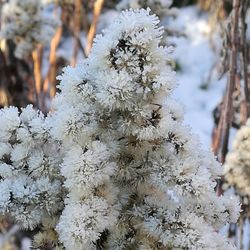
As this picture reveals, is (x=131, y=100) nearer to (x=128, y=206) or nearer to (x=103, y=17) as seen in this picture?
(x=128, y=206)

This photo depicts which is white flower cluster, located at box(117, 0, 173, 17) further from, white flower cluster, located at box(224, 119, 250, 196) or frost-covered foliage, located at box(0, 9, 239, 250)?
frost-covered foliage, located at box(0, 9, 239, 250)

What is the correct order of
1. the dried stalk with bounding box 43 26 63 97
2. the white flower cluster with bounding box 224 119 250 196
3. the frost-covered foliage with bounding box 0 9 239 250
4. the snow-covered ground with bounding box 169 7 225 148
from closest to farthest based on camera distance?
the frost-covered foliage with bounding box 0 9 239 250
the white flower cluster with bounding box 224 119 250 196
the dried stalk with bounding box 43 26 63 97
the snow-covered ground with bounding box 169 7 225 148

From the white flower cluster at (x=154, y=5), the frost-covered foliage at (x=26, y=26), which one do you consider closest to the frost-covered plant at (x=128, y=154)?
the white flower cluster at (x=154, y=5)

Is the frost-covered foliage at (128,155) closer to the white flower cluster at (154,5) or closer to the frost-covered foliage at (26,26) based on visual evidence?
the white flower cluster at (154,5)

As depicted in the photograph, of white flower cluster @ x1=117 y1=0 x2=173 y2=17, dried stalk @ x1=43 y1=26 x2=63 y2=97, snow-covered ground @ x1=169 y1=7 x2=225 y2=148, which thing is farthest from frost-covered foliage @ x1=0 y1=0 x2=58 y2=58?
snow-covered ground @ x1=169 y1=7 x2=225 y2=148

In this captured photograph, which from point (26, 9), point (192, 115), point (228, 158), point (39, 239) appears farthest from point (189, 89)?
point (39, 239)

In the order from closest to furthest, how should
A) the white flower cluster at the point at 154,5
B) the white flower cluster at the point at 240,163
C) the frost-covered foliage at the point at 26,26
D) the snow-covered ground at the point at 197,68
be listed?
the white flower cluster at the point at 240,163, the white flower cluster at the point at 154,5, the frost-covered foliage at the point at 26,26, the snow-covered ground at the point at 197,68
